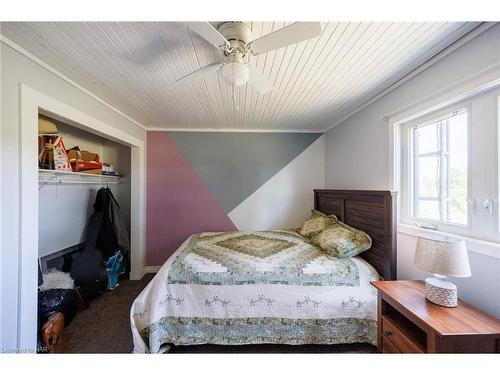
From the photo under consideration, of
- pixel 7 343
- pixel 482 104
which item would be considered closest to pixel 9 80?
pixel 7 343

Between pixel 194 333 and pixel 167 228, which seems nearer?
pixel 194 333

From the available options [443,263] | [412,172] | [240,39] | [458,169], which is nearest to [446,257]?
[443,263]

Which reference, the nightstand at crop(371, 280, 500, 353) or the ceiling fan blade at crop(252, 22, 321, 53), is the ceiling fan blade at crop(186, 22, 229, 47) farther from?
the nightstand at crop(371, 280, 500, 353)

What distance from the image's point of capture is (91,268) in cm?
234

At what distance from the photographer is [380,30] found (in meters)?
1.15

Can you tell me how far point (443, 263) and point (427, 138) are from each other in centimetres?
113

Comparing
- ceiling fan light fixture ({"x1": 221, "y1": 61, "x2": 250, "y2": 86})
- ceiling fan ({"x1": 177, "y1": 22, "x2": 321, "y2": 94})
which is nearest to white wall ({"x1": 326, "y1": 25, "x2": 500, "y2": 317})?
ceiling fan ({"x1": 177, "y1": 22, "x2": 321, "y2": 94})

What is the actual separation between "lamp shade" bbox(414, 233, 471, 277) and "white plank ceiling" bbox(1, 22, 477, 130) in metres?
1.26

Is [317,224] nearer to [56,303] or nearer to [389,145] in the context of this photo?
[389,145]

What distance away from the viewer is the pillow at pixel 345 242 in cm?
182

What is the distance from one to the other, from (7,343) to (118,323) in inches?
34.6

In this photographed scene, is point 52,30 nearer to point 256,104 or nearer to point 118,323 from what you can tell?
point 256,104

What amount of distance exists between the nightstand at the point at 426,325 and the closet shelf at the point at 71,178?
9.82ft

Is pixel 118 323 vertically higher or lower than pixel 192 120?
lower
